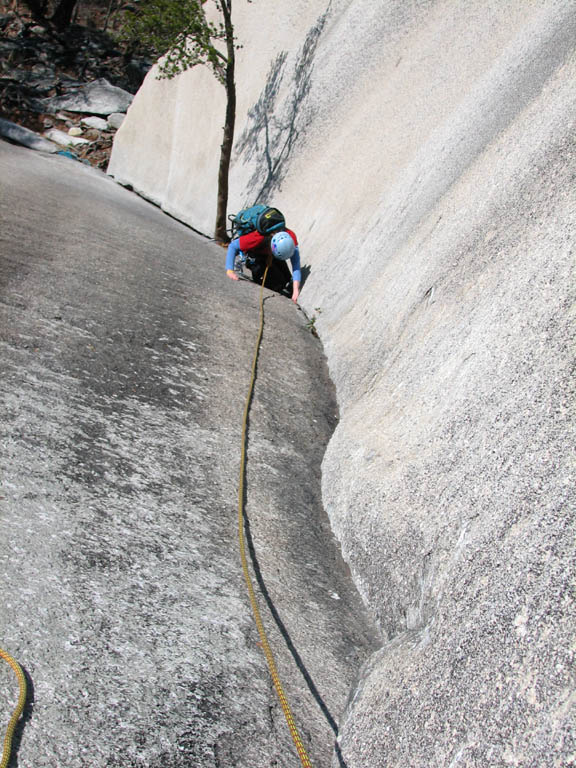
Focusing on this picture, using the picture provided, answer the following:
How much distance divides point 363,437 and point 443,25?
6.55 meters

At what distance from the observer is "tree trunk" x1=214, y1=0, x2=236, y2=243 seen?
11703mm

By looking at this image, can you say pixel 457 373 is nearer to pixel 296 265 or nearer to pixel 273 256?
pixel 296 265

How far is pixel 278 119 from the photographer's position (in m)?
12.2

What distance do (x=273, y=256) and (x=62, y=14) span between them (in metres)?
25.0

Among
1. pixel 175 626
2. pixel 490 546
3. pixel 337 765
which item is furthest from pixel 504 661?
pixel 175 626

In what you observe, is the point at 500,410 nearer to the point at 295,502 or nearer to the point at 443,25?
the point at 295,502

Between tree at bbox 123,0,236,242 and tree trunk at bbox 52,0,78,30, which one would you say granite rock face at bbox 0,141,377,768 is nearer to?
tree at bbox 123,0,236,242

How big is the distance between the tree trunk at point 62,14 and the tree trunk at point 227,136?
18714 millimetres

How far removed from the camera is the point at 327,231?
876 cm

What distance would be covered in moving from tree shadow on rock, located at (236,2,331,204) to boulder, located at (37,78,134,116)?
1170cm

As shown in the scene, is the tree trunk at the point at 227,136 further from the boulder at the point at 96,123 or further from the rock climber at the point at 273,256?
the boulder at the point at 96,123

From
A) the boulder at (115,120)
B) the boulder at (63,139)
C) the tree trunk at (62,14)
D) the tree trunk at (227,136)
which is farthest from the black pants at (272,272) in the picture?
the tree trunk at (62,14)

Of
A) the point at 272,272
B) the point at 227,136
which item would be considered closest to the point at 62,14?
the point at 227,136

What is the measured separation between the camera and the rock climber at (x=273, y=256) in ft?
27.8
